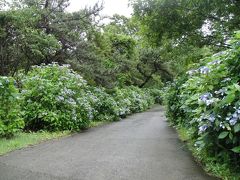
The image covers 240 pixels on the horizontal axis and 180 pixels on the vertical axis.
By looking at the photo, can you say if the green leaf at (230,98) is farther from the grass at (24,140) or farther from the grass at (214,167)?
the grass at (24,140)

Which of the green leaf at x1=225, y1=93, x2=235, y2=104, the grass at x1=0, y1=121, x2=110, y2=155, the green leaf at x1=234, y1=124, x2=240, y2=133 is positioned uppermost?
the green leaf at x1=225, y1=93, x2=235, y2=104

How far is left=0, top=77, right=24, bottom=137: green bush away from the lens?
7.40 m

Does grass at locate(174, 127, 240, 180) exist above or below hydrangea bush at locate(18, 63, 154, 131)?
below

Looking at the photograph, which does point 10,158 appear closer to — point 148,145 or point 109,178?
point 109,178

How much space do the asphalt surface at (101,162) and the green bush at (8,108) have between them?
0.88m

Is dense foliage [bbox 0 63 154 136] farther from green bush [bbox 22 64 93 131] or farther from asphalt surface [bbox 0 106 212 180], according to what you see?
asphalt surface [bbox 0 106 212 180]

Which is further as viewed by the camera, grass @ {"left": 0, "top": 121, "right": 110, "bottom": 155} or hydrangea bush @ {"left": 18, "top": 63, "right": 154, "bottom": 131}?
hydrangea bush @ {"left": 18, "top": 63, "right": 154, "bottom": 131}

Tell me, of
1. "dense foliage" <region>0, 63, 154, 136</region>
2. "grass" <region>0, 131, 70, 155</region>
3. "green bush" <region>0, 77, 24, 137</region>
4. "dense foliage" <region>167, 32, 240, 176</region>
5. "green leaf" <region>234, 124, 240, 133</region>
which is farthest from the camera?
"dense foliage" <region>0, 63, 154, 136</region>

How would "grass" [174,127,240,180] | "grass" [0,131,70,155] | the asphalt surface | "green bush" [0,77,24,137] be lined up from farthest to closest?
"green bush" [0,77,24,137]
"grass" [0,131,70,155]
the asphalt surface
"grass" [174,127,240,180]

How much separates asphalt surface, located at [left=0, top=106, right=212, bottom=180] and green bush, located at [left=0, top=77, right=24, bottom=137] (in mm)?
882

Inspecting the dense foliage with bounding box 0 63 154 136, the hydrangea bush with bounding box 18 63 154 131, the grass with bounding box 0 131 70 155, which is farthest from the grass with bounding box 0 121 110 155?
the hydrangea bush with bounding box 18 63 154 131

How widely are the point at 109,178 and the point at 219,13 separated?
9.49m

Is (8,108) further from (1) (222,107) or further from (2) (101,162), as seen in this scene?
(1) (222,107)

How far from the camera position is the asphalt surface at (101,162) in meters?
4.80
